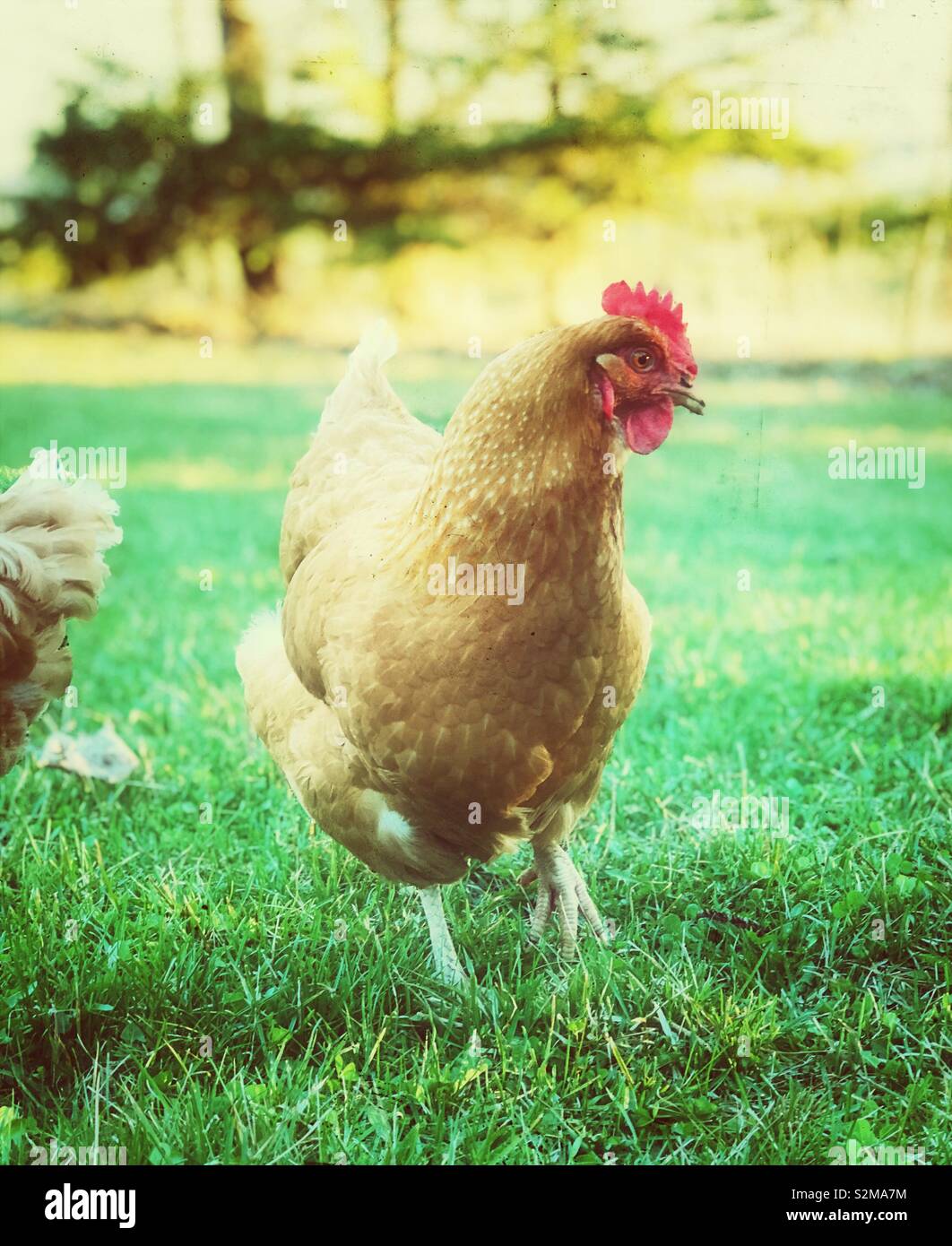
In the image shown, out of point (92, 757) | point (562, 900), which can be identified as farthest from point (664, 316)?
point (92, 757)

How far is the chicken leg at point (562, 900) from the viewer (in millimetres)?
2193

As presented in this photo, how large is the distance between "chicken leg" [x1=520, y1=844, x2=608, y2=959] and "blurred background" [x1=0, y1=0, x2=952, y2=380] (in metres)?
1.58

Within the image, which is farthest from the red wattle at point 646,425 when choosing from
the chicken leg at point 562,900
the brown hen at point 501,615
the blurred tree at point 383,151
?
the blurred tree at point 383,151

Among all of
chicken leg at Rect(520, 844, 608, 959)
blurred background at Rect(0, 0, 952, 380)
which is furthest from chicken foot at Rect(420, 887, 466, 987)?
blurred background at Rect(0, 0, 952, 380)

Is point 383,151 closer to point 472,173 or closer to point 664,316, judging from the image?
point 472,173

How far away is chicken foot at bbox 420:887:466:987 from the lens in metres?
2.12

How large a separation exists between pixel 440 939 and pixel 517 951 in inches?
6.2

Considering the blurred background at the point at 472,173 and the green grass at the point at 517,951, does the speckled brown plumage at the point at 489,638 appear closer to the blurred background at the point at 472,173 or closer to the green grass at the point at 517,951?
the green grass at the point at 517,951

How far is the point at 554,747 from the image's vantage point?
188cm

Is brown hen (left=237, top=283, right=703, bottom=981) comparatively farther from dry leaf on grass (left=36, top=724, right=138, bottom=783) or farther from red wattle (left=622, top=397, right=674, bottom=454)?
dry leaf on grass (left=36, top=724, right=138, bottom=783)

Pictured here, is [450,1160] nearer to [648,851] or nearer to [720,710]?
[648,851]

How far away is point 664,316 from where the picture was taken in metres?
1.79

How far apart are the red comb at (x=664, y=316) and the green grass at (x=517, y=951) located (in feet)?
3.75
